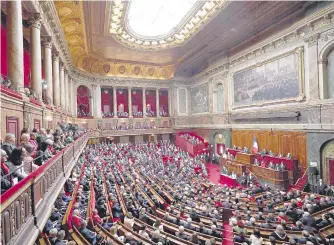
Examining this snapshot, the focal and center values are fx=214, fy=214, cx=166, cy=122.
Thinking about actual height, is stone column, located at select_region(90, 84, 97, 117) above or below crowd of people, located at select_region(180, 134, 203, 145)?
above

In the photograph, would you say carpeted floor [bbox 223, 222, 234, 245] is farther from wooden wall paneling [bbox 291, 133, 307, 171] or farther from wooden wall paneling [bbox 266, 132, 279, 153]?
wooden wall paneling [bbox 266, 132, 279, 153]

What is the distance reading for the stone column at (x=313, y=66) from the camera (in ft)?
37.5

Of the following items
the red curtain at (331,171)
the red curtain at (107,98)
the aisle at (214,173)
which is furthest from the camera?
the red curtain at (107,98)

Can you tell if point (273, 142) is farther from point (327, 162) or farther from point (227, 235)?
point (227, 235)

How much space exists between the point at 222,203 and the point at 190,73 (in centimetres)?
1971

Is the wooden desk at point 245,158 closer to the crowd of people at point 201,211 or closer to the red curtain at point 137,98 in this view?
the crowd of people at point 201,211

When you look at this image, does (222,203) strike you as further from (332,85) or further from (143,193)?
(332,85)

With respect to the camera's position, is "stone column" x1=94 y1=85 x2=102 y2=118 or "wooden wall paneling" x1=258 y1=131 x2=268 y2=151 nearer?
"wooden wall paneling" x1=258 y1=131 x2=268 y2=151

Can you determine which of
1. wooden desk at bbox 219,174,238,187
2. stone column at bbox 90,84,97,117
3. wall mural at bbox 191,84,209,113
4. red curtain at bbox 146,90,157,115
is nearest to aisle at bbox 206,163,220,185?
wooden desk at bbox 219,174,238,187

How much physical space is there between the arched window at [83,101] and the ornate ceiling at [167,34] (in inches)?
89.4

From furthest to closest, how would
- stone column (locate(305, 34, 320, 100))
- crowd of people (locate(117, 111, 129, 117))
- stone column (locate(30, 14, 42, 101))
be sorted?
crowd of people (locate(117, 111, 129, 117))
stone column (locate(305, 34, 320, 100))
stone column (locate(30, 14, 42, 101))

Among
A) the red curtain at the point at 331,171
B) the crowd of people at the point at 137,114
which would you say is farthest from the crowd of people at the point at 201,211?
the crowd of people at the point at 137,114

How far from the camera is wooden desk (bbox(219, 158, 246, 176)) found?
13.7m

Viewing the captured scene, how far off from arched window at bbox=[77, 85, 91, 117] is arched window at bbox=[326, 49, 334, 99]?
68.0 feet
